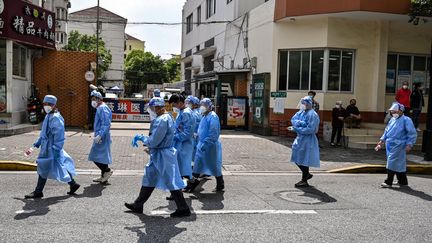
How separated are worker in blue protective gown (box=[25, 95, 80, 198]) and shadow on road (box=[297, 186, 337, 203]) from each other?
14.3 feet

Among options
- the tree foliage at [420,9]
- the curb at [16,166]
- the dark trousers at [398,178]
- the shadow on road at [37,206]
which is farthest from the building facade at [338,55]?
the shadow on road at [37,206]

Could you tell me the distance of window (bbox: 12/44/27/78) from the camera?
1719 centimetres

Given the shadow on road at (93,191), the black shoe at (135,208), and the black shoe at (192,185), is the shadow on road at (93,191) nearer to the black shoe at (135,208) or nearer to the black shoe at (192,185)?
the black shoe at (135,208)

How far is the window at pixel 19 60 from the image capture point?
1719 cm

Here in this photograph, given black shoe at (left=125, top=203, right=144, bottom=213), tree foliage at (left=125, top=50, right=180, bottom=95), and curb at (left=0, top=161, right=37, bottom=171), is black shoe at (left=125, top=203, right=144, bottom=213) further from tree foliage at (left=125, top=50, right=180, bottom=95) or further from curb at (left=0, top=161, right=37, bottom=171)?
tree foliage at (left=125, top=50, right=180, bottom=95)

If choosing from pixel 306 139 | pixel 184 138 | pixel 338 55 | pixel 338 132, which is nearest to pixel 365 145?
pixel 338 132

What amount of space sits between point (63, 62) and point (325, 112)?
35.0 feet

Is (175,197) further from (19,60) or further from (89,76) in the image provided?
(19,60)

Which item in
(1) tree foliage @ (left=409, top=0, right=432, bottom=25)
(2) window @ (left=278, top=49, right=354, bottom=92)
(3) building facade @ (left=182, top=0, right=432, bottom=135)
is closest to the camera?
(1) tree foliage @ (left=409, top=0, right=432, bottom=25)

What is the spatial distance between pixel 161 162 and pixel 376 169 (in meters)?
7.13

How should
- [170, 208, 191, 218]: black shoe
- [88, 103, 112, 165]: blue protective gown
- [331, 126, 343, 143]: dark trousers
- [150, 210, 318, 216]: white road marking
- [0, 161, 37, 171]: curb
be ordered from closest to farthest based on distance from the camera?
1. [170, 208, 191, 218]: black shoe
2. [150, 210, 318, 216]: white road marking
3. [88, 103, 112, 165]: blue protective gown
4. [0, 161, 37, 171]: curb
5. [331, 126, 343, 143]: dark trousers

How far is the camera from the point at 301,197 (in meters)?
8.34

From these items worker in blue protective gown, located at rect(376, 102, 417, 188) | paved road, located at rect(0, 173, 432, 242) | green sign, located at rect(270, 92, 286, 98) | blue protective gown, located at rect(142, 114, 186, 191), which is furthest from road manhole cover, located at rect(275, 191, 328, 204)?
green sign, located at rect(270, 92, 286, 98)

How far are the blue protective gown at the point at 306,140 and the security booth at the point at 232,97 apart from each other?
1096cm
